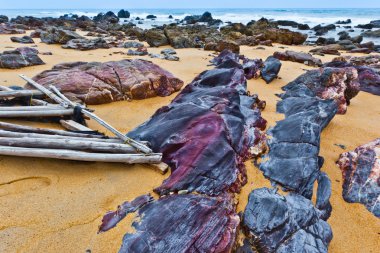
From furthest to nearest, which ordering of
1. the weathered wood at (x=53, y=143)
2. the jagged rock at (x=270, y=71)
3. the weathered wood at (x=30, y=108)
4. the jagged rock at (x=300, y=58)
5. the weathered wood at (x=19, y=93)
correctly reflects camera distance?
1. the jagged rock at (x=300, y=58)
2. the jagged rock at (x=270, y=71)
3. the weathered wood at (x=19, y=93)
4. the weathered wood at (x=30, y=108)
5. the weathered wood at (x=53, y=143)

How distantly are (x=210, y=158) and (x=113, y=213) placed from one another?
1.30 meters

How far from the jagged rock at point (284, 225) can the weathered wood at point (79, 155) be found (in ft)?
4.65

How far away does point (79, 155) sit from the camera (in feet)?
12.3

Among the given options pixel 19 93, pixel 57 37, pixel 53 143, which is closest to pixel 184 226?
pixel 53 143

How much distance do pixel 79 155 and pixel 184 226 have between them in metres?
1.76

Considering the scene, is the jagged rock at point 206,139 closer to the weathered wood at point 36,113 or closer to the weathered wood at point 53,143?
the weathered wood at point 53,143

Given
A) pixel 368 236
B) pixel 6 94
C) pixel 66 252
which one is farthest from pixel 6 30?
pixel 368 236

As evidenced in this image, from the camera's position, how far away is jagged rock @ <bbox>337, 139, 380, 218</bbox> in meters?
3.73

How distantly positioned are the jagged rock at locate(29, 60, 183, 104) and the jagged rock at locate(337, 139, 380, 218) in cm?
443

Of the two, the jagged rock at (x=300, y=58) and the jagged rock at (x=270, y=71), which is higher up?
the jagged rock at (x=270, y=71)

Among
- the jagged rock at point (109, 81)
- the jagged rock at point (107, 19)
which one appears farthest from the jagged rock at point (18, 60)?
the jagged rock at point (107, 19)

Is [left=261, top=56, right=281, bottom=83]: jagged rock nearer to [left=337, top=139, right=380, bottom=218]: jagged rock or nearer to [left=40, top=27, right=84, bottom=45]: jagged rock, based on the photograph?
[left=337, top=139, right=380, bottom=218]: jagged rock

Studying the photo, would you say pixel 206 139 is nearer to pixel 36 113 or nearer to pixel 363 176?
pixel 363 176

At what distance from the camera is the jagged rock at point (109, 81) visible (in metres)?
6.39
